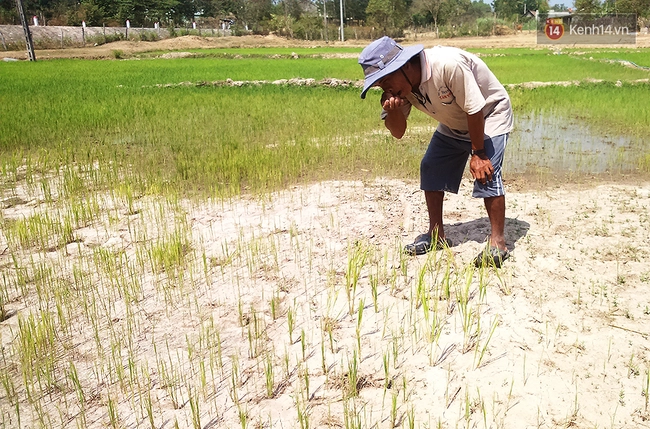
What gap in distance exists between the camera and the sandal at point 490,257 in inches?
111

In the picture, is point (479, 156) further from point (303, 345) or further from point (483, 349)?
point (303, 345)

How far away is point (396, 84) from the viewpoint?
2.58 m

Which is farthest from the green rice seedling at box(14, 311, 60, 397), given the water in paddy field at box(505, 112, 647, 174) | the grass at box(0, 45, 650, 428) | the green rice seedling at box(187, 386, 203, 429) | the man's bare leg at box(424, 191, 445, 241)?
the water in paddy field at box(505, 112, 647, 174)

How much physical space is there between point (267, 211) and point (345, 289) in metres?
1.42

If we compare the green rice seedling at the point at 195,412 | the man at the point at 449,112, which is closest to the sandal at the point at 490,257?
the man at the point at 449,112

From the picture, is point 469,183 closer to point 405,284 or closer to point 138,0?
point 405,284

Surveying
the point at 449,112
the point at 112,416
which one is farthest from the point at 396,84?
the point at 112,416

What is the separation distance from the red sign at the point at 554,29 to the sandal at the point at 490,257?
1428 inches

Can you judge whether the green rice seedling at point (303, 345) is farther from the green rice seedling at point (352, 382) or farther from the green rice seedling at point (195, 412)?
the green rice seedling at point (195, 412)

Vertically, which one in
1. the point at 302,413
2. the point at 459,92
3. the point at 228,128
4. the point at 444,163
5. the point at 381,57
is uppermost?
the point at 381,57

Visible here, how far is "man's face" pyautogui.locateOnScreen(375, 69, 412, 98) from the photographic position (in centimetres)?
254

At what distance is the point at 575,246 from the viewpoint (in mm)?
3117

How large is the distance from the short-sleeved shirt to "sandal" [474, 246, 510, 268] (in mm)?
615

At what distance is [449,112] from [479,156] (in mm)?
276
